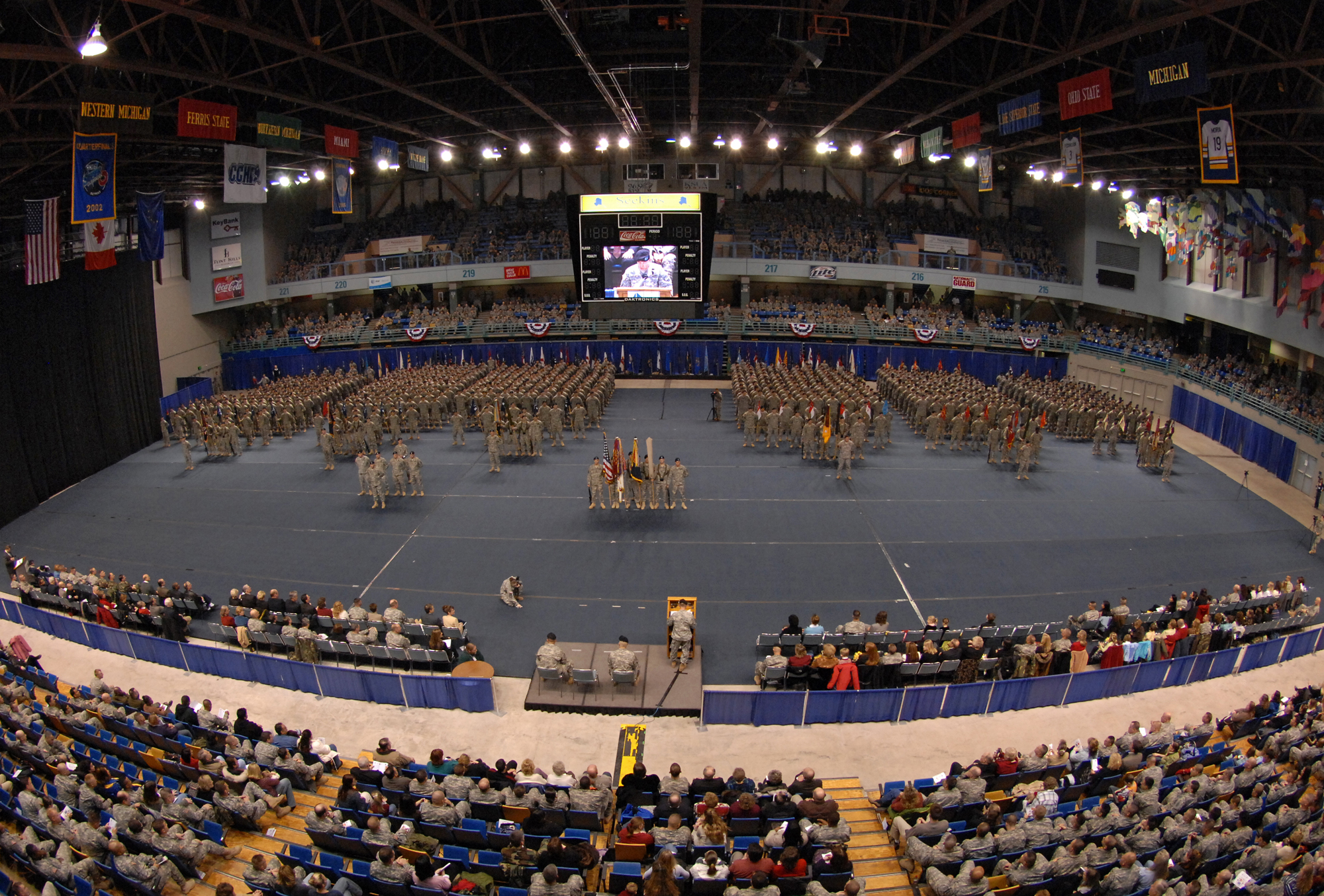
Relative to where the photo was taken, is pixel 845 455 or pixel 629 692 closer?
pixel 629 692

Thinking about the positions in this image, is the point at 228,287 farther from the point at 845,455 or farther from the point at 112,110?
the point at 845,455

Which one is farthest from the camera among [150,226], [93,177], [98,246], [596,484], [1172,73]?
[150,226]

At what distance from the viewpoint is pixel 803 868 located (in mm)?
9227

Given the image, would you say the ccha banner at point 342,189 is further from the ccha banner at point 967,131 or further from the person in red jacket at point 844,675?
the person in red jacket at point 844,675

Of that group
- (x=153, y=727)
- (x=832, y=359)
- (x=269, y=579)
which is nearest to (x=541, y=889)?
(x=153, y=727)

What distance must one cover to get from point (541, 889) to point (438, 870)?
4.84 feet

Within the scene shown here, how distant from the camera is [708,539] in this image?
69.3ft

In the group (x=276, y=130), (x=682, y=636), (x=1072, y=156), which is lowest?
(x=682, y=636)

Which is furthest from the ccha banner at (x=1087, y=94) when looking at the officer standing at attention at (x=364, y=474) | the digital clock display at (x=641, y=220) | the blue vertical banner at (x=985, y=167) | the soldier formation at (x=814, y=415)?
the officer standing at attention at (x=364, y=474)

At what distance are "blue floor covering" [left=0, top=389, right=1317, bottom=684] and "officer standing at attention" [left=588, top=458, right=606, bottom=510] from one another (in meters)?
0.50

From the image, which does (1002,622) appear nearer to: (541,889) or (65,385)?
(541,889)

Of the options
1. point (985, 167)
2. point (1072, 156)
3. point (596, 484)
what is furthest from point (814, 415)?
point (1072, 156)

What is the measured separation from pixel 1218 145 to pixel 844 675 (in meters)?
13.4

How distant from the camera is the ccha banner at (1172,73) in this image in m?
15.4
